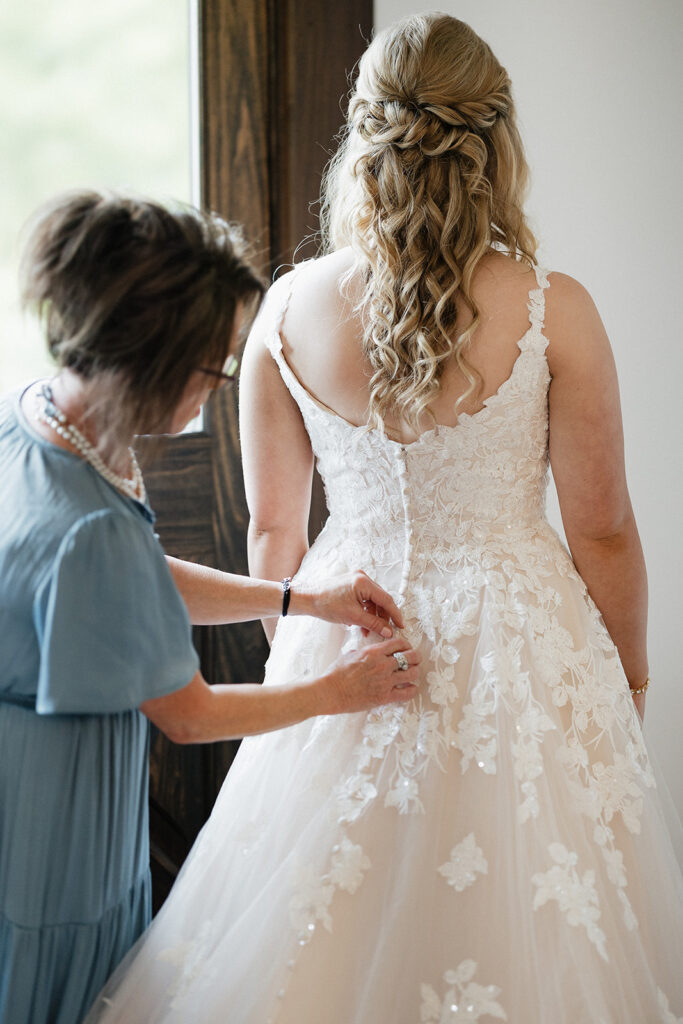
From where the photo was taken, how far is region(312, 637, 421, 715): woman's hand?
3.59 feet

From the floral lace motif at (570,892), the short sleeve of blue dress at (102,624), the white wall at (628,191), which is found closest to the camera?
the short sleeve of blue dress at (102,624)

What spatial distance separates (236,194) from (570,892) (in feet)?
4.68

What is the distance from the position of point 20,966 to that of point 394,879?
0.42 meters

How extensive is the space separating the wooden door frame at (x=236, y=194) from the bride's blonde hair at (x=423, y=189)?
27.8 inches

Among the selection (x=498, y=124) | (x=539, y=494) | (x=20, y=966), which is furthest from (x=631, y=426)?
(x=20, y=966)

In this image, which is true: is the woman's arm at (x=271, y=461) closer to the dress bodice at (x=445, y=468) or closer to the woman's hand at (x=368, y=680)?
the dress bodice at (x=445, y=468)

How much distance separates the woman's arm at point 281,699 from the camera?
97 cm

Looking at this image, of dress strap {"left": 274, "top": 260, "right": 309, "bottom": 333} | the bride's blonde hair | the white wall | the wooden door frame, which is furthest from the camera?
the white wall

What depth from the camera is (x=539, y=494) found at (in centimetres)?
136

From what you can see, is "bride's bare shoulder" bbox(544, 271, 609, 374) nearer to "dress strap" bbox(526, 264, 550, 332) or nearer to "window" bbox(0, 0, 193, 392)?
"dress strap" bbox(526, 264, 550, 332)

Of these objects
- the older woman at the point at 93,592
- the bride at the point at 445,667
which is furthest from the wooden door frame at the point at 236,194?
the older woman at the point at 93,592

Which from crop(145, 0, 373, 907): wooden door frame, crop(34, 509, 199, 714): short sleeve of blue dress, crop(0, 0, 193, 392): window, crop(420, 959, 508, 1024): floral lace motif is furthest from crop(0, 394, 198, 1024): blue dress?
crop(145, 0, 373, 907): wooden door frame

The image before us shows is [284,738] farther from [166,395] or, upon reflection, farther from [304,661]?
[166,395]

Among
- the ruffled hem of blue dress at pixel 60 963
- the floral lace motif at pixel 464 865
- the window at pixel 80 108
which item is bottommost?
the ruffled hem of blue dress at pixel 60 963
